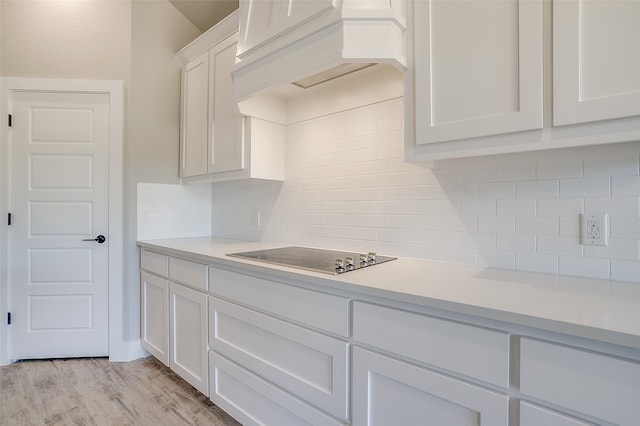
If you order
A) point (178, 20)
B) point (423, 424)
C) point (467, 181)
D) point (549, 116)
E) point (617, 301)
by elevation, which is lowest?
point (423, 424)

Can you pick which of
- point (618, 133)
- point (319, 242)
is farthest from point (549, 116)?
point (319, 242)

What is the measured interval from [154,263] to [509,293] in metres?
2.27

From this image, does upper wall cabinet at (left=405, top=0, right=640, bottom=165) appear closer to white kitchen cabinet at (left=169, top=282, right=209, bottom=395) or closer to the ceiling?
white kitchen cabinet at (left=169, top=282, right=209, bottom=395)

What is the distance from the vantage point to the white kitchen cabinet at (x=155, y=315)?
7.30ft

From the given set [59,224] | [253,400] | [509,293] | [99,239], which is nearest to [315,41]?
[509,293]

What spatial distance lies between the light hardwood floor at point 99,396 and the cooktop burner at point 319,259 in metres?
0.98

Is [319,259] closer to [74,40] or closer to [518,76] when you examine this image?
[518,76]

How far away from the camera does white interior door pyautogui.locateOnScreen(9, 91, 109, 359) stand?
2490 mm

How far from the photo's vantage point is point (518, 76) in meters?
1.04

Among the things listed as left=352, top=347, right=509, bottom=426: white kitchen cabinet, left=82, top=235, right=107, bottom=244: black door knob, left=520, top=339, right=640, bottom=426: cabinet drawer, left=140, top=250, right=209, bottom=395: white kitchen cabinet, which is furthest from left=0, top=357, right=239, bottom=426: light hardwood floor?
left=520, top=339, right=640, bottom=426: cabinet drawer

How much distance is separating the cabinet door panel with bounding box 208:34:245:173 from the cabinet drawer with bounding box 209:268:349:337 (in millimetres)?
822

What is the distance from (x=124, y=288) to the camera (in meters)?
2.55

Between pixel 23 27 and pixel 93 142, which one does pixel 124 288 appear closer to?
pixel 93 142

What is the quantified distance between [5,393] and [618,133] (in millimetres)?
3403
